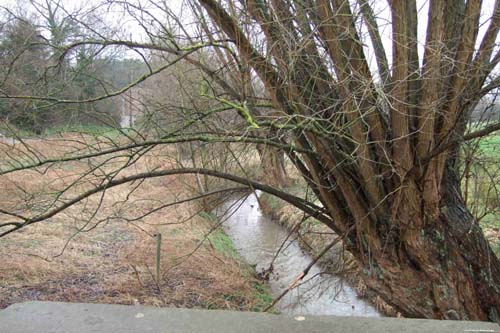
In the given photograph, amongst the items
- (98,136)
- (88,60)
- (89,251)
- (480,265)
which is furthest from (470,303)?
(89,251)

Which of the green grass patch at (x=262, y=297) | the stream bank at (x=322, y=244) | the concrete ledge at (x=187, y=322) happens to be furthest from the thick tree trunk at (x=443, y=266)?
the concrete ledge at (x=187, y=322)

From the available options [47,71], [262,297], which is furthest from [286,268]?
[47,71]

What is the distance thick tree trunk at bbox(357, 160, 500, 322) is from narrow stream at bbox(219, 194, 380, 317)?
1.05 meters

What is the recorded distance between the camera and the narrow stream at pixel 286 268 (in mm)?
7490

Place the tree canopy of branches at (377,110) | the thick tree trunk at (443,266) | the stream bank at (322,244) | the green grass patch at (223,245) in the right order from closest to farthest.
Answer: the tree canopy of branches at (377,110) → the thick tree trunk at (443,266) → the stream bank at (322,244) → the green grass patch at (223,245)

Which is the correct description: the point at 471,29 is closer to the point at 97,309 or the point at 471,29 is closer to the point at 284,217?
the point at 97,309

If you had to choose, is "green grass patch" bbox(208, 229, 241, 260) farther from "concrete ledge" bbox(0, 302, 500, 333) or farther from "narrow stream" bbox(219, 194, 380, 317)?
"concrete ledge" bbox(0, 302, 500, 333)

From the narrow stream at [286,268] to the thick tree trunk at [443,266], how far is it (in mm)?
1051

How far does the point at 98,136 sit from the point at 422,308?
3.67 m

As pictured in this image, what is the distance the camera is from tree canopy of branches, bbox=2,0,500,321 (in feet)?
13.1

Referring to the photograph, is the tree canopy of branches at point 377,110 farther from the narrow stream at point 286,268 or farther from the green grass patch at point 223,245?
the green grass patch at point 223,245

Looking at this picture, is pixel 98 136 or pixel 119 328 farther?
pixel 98 136

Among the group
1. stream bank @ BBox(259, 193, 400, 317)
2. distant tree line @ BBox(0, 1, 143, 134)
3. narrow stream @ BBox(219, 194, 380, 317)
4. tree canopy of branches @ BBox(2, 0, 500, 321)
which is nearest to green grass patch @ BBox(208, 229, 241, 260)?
narrow stream @ BBox(219, 194, 380, 317)

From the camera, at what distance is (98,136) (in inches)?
168
